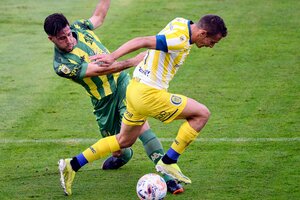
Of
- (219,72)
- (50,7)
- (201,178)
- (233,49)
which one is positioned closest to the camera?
(201,178)

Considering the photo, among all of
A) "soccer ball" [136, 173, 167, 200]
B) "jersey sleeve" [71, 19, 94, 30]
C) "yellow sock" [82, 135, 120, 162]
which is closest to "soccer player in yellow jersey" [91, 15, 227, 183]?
"yellow sock" [82, 135, 120, 162]

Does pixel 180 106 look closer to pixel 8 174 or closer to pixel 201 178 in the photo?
pixel 201 178

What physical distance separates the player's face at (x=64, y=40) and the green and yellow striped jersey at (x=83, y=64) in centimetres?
10

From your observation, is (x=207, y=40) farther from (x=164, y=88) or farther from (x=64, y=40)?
(x=64, y=40)

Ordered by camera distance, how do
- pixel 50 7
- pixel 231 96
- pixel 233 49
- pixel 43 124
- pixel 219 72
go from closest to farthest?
pixel 43 124, pixel 231 96, pixel 219 72, pixel 233 49, pixel 50 7

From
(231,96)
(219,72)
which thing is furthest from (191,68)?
(231,96)

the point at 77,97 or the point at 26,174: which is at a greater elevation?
the point at 26,174

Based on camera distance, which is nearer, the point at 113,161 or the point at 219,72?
the point at 113,161

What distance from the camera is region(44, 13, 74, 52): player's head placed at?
10.0m

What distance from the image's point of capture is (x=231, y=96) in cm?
1383

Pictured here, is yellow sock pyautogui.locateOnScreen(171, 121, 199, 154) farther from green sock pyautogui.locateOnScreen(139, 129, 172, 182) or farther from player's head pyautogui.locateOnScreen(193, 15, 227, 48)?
player's head pyautogui.locateOnScreen(193, 15, 227, 48)

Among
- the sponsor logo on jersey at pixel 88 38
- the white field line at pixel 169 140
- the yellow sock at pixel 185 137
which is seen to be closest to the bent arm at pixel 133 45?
the yellow sock at pixel 185 137

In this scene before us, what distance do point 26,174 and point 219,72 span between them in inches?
208

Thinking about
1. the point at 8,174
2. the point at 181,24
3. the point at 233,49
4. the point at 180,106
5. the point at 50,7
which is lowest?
the point at 50,7
